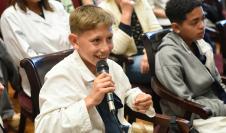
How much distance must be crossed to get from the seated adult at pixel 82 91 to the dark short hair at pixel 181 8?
22.9 inches

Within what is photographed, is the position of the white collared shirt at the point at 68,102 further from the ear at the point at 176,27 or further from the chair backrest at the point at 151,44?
the ear at the point at 176,27

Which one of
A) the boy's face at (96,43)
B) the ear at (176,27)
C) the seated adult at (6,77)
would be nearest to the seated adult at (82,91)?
the boy's face at (96,43)

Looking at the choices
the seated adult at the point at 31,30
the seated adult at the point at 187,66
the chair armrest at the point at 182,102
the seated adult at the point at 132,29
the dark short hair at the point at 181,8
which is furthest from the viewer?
the seated adult at the point at 132,29

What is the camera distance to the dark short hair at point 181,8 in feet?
6.40

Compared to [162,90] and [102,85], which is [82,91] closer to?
[102,85]

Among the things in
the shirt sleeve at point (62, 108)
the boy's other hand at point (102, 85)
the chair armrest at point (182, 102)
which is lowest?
the chair armrest at point (182, 102)

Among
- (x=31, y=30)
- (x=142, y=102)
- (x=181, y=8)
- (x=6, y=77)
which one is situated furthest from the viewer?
(x=31, y=30)

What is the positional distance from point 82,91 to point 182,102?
54 cm

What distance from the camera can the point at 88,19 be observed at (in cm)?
145

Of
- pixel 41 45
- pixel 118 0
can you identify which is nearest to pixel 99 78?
pixel 41 45

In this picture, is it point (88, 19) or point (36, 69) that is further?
point (36, 69)

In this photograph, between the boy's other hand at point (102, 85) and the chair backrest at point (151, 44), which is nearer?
the boy's other hand at point (102, 85)

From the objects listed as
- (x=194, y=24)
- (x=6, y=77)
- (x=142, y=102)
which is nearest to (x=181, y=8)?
(x=194, y=24)

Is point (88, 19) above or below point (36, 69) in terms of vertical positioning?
above
